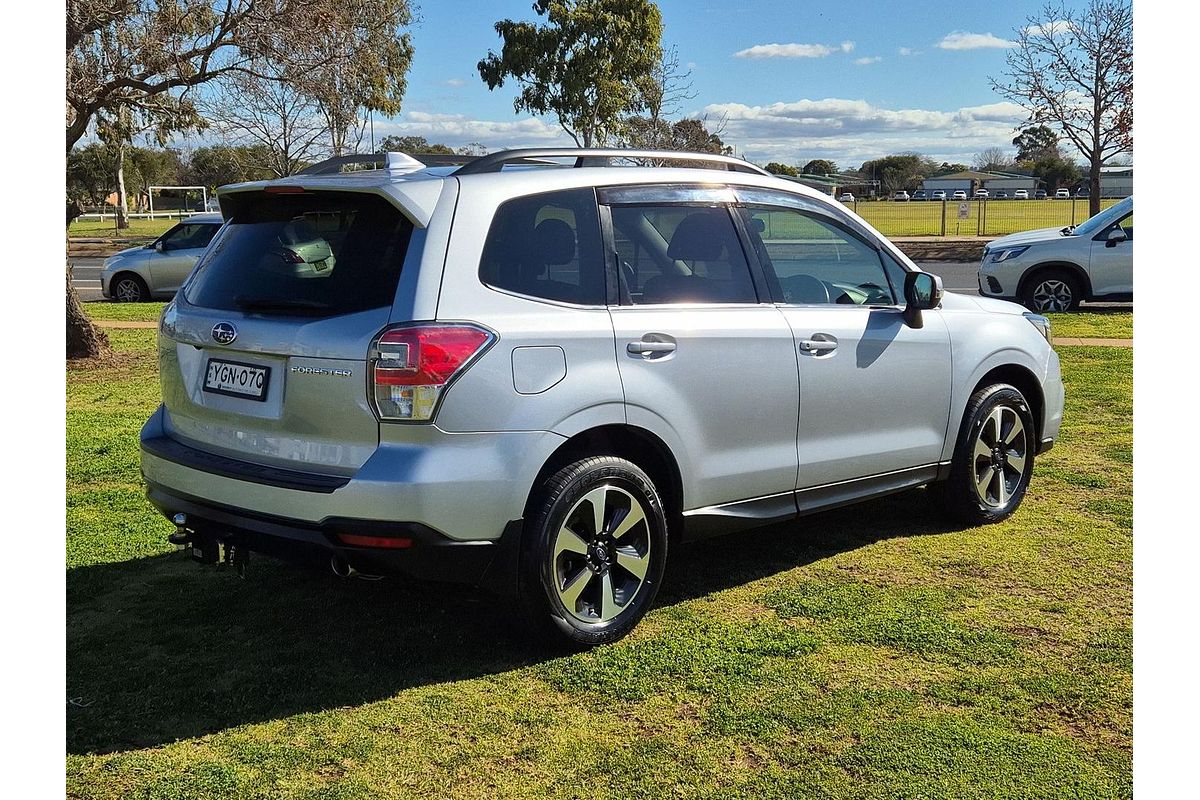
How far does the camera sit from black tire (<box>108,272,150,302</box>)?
1914 centimetres

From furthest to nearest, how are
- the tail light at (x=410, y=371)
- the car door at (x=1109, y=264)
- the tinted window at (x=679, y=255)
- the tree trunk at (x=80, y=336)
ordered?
the car door at (x=1109, y=264) → the tree trunk at (x=80, y=336) → the tinted window at (x=679, y=255) → the tail light at (x=410, y=371)

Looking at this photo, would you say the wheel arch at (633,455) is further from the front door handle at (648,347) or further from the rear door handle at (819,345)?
the rear door handle at (819,345)

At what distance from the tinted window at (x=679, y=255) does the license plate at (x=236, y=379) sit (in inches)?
56.5

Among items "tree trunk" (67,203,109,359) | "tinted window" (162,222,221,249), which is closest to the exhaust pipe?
"tree trunk" (67,203,109,359)

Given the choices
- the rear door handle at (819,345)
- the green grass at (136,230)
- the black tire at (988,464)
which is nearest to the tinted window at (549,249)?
the rear door handle at (819,345)

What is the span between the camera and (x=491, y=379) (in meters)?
3.99

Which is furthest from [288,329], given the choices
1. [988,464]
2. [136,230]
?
[136,230]

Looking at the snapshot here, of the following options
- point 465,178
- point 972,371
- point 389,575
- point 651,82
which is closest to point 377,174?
point 465,178

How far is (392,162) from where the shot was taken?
459cm

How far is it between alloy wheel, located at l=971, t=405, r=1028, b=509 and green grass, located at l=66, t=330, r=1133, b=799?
8.7 inches

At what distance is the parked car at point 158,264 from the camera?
19.0 meters

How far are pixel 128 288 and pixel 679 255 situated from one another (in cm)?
1659

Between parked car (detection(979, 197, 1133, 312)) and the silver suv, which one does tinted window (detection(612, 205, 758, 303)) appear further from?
parked car (detection(979, 197, 1133, 312))

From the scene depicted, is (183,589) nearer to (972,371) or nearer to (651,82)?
(972,371)
